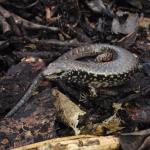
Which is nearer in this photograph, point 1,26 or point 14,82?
point 14,82

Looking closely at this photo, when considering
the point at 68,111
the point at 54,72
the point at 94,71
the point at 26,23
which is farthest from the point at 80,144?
the point at 26,23

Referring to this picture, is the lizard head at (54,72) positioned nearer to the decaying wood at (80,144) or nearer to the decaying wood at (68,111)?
the decaying wood at (68,111)

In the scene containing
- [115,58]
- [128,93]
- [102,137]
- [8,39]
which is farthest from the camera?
[8,39]

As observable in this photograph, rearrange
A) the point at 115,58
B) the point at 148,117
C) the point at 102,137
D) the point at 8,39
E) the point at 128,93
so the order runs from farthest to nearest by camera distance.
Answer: the point at 8,39 → the point at 115,58 → the point at 128,93 → the point at 148,117 → the point at 102,137

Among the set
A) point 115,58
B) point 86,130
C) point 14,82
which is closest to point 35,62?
point 14,82

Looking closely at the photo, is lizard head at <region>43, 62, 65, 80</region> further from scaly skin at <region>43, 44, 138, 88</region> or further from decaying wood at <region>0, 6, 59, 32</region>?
decaying wood at <region>0, 6, 59, 32</region>

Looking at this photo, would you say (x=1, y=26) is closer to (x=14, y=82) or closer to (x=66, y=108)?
(x=14, y=82)
